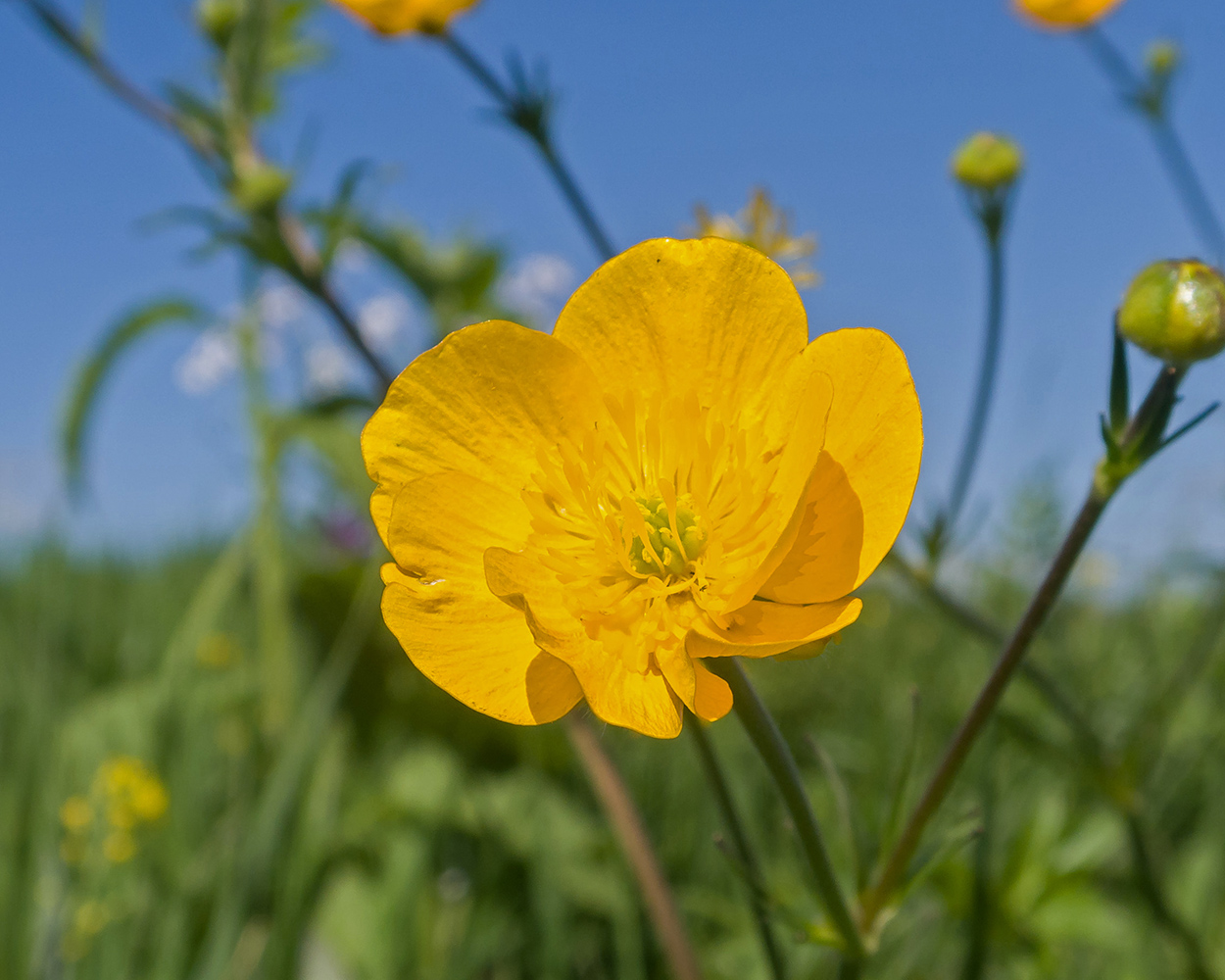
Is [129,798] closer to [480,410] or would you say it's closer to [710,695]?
[480,410]

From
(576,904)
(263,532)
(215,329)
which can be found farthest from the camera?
(215,329)

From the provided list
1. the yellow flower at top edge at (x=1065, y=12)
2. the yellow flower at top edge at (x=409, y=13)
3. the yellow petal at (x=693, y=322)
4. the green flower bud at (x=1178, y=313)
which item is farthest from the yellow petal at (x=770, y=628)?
the yellow flower at top edge at (x=1065, y=12)

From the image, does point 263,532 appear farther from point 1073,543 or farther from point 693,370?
point 1073,543

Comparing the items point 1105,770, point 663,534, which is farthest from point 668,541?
point 1105,770

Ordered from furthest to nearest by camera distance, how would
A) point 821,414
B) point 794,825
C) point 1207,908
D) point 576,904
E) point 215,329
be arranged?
point 215,329 < point 576,904 < point 1207,908 < point 794,825 < point 821,414

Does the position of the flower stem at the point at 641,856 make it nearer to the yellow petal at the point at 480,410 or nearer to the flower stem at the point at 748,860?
the flower stem at the point at 748,860

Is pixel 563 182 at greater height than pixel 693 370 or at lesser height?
greater

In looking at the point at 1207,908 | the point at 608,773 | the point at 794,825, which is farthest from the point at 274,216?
the point at 1207,908

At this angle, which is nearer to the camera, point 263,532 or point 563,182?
point 563,182
